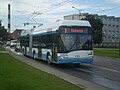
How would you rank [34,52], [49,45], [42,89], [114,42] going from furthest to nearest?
[114,42]
[34,52]
[49,45]
[42,89]

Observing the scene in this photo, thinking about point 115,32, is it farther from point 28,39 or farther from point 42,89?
point 42,89

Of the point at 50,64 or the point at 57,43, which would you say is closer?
the point at 57,43

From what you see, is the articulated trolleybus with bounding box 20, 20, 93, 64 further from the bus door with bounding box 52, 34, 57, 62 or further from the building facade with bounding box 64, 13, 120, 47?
the building facade with bounding box 64, 13, 120, 47

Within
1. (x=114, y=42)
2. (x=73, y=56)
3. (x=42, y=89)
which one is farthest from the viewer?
(x=114, y=42)

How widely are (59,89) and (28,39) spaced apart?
25.3m

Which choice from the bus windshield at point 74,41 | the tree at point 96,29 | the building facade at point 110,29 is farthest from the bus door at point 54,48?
the building facade at point 110,29

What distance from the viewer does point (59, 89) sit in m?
11.9

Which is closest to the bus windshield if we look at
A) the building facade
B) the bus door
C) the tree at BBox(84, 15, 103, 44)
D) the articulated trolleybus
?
the articulated trolleybus

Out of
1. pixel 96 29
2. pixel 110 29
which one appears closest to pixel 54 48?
pixel 96 29

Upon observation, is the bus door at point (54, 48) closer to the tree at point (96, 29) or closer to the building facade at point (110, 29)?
the tree at point (96, 29)

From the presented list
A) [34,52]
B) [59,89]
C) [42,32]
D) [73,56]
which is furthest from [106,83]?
[34,52]

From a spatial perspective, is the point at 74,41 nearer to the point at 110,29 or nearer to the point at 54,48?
the point at 54,48

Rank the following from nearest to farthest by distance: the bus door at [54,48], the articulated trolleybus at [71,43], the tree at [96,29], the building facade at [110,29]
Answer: the articulated trolleybus at [71,43] → the bus door at [54,48] → the tree at [96,29] → the building facade at [110,29]

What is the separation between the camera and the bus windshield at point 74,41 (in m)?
23.2
